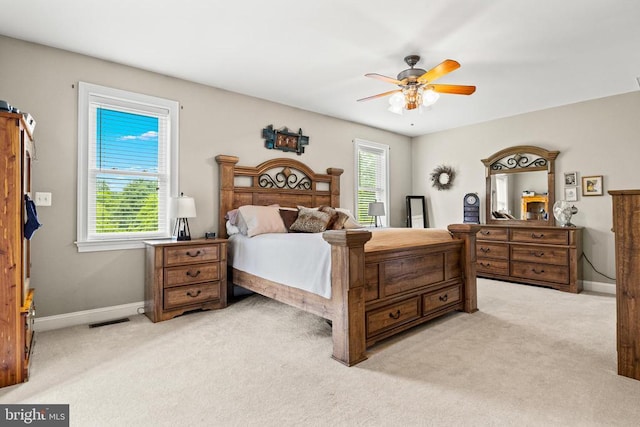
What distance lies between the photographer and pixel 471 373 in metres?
2.11

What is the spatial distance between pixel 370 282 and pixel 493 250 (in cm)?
339

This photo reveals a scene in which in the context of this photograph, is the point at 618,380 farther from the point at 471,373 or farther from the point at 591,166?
the point at 591,166

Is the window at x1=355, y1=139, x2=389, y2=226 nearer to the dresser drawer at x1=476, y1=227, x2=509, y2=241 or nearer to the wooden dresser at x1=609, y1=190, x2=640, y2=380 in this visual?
the dresser drawer at x1=476, y1=227, x2=509, y2=241

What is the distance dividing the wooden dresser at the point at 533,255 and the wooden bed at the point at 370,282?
1.86 metres

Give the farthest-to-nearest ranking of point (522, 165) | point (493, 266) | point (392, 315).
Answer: point (522, 165), point (493, 266), point (392, 315)

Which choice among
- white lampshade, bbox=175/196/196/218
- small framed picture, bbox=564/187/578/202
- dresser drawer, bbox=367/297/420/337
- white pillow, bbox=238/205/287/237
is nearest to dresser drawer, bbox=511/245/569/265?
small framed picture, bbox=564/187/578/202

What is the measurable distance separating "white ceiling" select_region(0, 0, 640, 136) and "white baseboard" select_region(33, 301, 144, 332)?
244 cm

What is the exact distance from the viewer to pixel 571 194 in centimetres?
472

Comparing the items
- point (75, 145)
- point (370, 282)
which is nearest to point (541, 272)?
point (370, 282)

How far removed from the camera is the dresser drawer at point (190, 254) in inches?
126

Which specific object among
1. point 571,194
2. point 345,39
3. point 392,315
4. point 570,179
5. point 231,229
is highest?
point 345,39

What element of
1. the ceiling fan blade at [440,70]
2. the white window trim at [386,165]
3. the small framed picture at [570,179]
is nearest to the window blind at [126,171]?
the ceiling fan blade at [440,70]

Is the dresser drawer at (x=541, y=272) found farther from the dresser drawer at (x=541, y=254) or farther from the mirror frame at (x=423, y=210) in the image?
the mirror frame at (x=423, y=210)

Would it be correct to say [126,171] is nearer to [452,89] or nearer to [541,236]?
[452,89]
